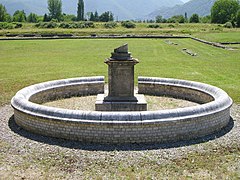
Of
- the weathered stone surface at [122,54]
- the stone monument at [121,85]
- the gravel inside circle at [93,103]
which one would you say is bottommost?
the gravel inside circle at [93,103]

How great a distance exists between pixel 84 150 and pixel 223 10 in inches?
4654

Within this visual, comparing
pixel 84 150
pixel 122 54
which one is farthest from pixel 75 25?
pixel 84 150

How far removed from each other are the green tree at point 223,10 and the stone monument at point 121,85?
369ft

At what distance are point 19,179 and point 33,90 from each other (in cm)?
634

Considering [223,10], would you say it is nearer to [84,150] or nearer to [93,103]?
[93,103]

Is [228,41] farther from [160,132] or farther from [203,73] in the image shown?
[160,132]

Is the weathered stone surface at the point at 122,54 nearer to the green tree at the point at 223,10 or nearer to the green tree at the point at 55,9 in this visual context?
the green tree at the point at 223,10

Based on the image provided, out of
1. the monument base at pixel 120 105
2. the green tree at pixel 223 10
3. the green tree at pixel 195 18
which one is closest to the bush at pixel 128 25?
the green tree at pixel 223 10

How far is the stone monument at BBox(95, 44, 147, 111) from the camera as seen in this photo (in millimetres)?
12054

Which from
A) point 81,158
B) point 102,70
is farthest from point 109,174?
point 102,70

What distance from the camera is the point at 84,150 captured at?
29.5 ft

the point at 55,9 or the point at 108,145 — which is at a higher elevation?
the point at 55,9

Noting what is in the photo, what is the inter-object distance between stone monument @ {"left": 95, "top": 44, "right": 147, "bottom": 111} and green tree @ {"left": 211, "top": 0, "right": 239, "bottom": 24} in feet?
369

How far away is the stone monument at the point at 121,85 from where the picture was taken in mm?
12054
